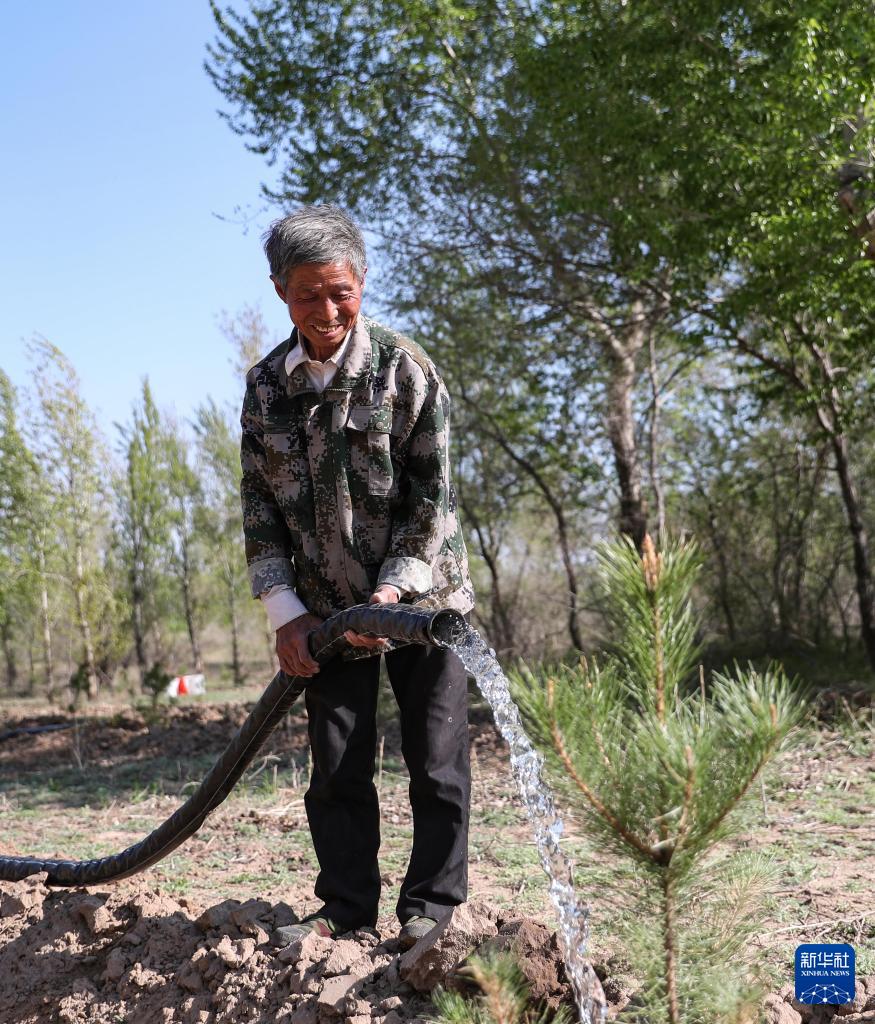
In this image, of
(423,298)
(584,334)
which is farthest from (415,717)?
(423,298)

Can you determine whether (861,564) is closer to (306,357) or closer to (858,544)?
(858,544)

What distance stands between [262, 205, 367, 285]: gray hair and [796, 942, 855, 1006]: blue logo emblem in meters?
1.96

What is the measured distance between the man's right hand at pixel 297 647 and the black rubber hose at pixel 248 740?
1.1 inches

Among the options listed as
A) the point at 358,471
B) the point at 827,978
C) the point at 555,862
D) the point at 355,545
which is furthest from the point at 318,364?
the point at 827,978

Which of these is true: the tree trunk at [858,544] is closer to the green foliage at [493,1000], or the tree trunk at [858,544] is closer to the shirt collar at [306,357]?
the shirt collar at [306,357]

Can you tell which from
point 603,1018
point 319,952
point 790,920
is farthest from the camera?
point 790,920

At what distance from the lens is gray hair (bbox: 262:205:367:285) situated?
105 inches

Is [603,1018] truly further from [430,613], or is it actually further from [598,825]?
[430,613]

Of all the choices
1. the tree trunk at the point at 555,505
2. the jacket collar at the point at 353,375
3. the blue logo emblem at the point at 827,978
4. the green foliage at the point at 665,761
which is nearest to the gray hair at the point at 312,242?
the jacket collar at the point at 353,375

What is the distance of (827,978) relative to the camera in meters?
2.17

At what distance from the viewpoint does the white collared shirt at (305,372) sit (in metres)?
2.81

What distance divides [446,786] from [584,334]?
769 centimetres

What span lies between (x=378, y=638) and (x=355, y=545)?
1.30 ft

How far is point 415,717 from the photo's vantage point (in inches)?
111
